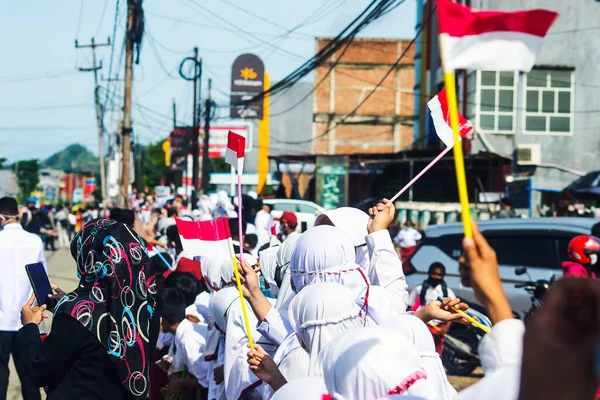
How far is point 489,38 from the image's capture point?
6.09 ft

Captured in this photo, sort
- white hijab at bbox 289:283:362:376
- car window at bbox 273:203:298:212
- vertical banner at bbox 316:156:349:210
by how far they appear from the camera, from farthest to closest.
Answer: vertical banner at bbox 316:156:349:210 → car window at bbox 273:203:298:212 → white hijab at bbox 289:283:362:376

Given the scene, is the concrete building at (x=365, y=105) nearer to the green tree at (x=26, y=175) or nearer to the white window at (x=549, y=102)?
the white window at (x=549, y=102)

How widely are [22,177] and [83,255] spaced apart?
95836 mm

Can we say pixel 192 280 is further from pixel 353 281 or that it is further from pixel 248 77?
pixel 248 77

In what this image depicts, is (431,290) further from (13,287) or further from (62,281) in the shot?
(62,281)

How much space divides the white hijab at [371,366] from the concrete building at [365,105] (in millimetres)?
45733

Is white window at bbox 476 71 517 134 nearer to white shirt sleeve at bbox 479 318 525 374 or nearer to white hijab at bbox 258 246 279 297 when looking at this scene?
white hijab at bbox 258 246 279 297

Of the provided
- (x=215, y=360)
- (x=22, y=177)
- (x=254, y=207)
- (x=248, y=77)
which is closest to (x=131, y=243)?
(x=215, y=360)

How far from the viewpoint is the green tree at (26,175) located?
9143 centimetres

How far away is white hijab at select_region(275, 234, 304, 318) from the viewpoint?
14.1ft

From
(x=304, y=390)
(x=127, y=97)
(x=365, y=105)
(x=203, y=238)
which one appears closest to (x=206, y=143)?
(x=127, y=97)

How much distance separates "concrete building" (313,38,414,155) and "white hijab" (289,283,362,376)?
1762 inches

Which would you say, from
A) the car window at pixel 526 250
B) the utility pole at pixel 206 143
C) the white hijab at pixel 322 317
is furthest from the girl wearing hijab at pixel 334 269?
the utility pole at pixel 206 143

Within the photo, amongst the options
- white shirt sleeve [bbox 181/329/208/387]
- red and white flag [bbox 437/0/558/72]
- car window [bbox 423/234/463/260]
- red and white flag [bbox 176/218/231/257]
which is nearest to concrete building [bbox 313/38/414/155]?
car window [bbox 423/234/463/260]
